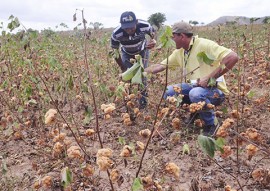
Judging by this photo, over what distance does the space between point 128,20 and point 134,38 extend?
0.28 m

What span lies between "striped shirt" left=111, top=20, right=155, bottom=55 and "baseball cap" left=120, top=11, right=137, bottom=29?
0.65ft

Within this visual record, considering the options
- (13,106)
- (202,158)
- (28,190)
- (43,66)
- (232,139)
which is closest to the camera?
(28,190)

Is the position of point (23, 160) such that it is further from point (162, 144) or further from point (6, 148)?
point (162, 144)

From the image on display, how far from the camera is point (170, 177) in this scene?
248cm

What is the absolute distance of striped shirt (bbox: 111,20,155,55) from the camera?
4.16 metres

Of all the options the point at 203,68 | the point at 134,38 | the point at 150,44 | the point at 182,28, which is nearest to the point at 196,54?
the point at 203,68

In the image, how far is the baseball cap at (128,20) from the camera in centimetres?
395

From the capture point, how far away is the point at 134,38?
414 centimetres

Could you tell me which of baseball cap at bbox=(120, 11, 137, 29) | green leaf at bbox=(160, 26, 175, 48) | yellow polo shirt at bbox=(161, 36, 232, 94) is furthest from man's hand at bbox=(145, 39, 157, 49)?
green leaf at bbox=(160, 26, 175, 48)

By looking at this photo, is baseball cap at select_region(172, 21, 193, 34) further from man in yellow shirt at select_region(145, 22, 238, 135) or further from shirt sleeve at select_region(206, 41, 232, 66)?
shirt sleeve at select_region(206, 41, 232, 66)

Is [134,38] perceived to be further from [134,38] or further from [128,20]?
[128,20]

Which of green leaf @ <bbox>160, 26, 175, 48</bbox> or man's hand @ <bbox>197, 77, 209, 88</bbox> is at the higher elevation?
green leaf @ <bbox>160, 26, 175, 48</bbox>

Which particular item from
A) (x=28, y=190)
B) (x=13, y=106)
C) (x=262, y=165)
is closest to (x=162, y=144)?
(x=262, y=165)

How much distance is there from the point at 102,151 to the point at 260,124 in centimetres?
222
